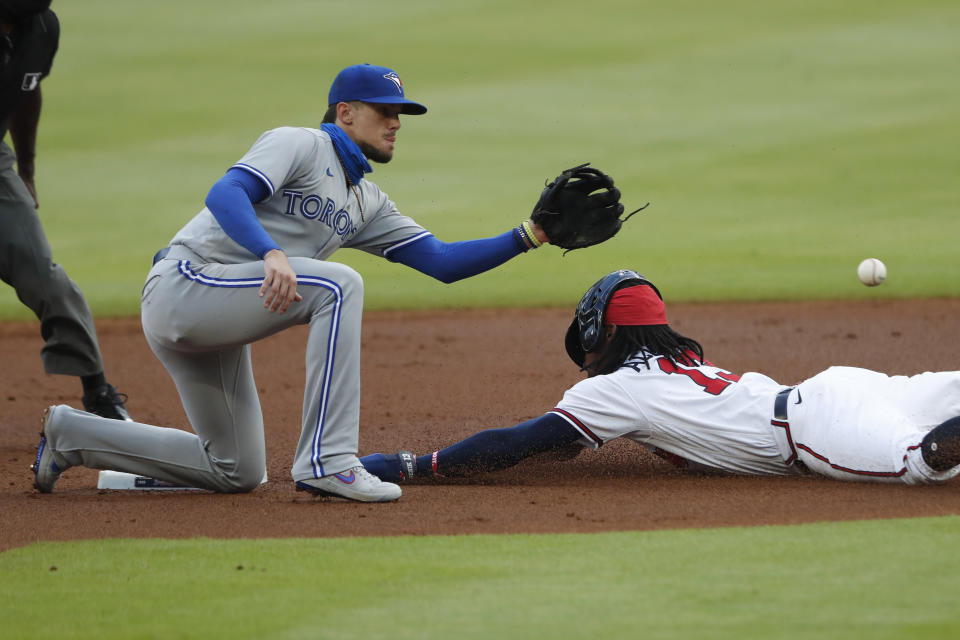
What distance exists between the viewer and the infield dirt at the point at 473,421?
4.16m

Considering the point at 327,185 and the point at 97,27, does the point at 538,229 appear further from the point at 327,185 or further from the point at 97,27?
the point at 97,27

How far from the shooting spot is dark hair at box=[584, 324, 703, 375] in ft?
15.9

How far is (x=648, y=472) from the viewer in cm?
513

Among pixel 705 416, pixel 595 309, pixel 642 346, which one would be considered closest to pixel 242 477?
pixel 595 309

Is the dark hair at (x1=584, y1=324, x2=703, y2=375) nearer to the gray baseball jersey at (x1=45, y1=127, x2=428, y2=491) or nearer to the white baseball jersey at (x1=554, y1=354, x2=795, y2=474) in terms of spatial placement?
the white baseball jersey at (x1=554, y1=354, x2=795, y2=474)

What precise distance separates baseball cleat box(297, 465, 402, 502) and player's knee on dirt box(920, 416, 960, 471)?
1897 millimetres

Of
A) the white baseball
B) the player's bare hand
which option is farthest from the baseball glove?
the white baseball

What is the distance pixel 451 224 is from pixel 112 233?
4265 mm

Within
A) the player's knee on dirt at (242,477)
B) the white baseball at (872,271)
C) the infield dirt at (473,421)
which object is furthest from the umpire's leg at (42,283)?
the white baseball at (872,271)

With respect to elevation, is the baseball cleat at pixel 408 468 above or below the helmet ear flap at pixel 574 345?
below

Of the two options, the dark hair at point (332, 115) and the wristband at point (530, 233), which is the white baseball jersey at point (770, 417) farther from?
the dark hair at point (332, 115)

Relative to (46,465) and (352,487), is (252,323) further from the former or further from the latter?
(46,465)

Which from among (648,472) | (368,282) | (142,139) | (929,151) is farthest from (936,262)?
(142,139)

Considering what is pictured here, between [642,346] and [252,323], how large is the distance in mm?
1547
